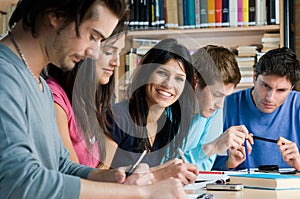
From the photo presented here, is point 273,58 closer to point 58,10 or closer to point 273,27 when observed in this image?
point 273,27

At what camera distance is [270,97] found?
3012mm

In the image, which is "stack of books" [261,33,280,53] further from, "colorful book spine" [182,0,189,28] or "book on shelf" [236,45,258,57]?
"colorful book spine" [182,0,189,28]

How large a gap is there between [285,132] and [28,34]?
2.15 metres

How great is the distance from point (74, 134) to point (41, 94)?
2.38 ft

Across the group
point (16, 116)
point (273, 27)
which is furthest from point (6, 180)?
point (273, 27)

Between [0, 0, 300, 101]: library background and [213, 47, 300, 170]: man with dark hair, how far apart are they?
819mm

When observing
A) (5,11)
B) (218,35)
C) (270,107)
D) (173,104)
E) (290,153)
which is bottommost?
(290,153)

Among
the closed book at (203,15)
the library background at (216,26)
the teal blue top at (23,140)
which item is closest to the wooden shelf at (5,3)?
the library background at (216,26)

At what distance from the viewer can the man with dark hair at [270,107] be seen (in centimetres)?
303

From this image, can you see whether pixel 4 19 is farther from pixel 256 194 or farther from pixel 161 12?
pixel 256 194

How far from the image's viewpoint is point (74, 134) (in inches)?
78.2

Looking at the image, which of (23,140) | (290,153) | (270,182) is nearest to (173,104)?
(290,153)

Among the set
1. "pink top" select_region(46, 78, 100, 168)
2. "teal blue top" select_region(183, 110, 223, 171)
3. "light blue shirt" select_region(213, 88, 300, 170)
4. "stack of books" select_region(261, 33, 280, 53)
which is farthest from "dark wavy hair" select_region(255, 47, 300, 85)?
"pink top" select_region(46, 78, 100, 168)

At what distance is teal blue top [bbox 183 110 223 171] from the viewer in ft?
8.61
